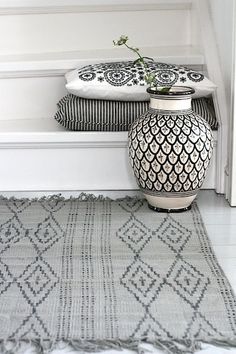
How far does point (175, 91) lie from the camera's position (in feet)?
7.57

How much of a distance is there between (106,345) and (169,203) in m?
0.91

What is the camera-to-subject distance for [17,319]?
1.59 metres

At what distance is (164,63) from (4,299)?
125 cm

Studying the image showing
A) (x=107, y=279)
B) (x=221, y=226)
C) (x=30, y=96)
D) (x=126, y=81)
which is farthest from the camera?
(x=30, y=96)

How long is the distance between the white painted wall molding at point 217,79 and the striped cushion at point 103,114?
1.6 inches

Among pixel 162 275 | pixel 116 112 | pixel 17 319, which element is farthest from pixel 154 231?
pixel 17 319

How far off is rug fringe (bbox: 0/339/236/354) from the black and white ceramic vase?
85cm

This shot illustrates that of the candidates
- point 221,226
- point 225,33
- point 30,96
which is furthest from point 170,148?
point 30,96

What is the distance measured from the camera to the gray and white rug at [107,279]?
1525 mm

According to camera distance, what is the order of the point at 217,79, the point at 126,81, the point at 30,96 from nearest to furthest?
the point at 126,81, the point at 217,79, the point at 30,96

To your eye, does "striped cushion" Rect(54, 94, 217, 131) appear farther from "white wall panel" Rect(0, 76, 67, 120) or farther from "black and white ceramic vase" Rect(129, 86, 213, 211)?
"white wall panel" Rect(0, 76, 67, 120)

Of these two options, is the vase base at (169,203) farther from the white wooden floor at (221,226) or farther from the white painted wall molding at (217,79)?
the white painted wall molding at (217,79)

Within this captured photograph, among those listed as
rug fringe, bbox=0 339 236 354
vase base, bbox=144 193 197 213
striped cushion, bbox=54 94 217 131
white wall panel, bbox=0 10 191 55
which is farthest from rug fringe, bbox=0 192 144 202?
rug fringe, bbox=0 339 236 354

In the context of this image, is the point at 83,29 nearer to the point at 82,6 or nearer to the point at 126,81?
the point at 82,6
